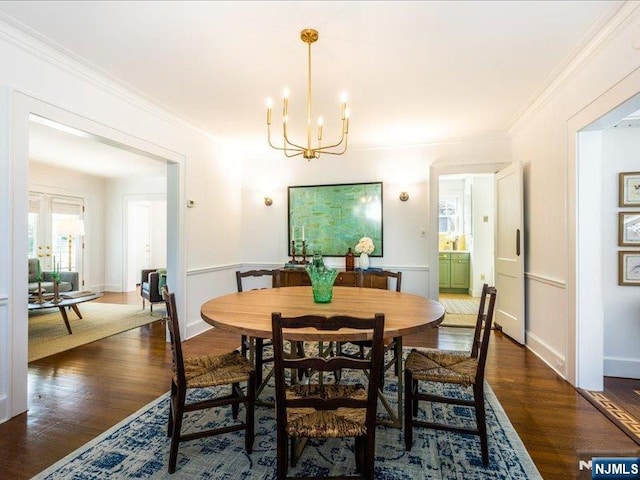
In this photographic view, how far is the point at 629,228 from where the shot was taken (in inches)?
109

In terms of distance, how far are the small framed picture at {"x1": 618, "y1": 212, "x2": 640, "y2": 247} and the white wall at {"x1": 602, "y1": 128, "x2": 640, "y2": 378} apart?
3 centimetres

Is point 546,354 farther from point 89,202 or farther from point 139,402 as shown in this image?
point 89,202

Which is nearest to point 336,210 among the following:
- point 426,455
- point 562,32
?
point 562,32

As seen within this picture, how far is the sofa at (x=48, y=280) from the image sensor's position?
5.06 meters

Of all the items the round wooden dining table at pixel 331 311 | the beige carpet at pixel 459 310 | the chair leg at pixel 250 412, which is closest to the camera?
the round wooden dining table at pixel 331 311

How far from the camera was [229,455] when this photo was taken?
1.80m

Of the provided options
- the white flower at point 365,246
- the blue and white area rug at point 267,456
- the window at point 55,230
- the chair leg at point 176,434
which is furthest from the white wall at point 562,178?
the window at point 55,230

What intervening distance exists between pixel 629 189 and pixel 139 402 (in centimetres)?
426

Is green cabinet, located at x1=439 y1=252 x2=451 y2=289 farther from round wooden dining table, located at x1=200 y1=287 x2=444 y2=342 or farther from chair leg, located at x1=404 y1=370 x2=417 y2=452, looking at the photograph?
chair leg, located at x1=404 y1=370 x2=417 y2=452

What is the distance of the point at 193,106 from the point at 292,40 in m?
1.64

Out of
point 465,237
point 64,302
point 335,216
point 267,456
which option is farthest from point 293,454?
point 465,237

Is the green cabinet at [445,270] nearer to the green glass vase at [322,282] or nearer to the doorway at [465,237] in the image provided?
the doorway at [465,237]

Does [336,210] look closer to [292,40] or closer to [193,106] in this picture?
[193,106]

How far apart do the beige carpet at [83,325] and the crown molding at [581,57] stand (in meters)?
5.41
